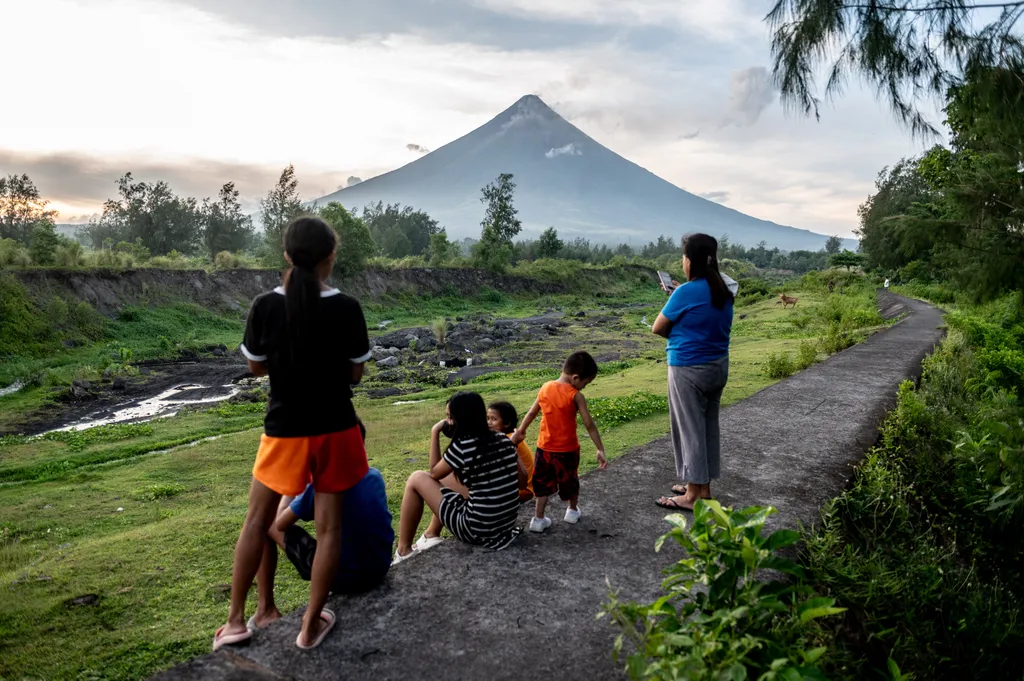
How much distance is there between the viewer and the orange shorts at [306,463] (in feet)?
8.11

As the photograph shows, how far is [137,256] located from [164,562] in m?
26.7

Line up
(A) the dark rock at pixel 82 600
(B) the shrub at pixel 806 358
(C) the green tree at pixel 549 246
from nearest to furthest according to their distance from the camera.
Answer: (A) the dark rock at pixel 82 600 < (B) the shrub at pixel 806 358 < (C) the green tree at pixel 549 246

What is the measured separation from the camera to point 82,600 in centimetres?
401

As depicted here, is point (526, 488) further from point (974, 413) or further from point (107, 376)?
point (107, 376)

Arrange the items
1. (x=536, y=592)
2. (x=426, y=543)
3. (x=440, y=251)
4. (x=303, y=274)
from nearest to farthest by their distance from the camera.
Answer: (x=303, y=274) < (x=536, y=592) < (x=426, y=543) < (x=440, y=251)

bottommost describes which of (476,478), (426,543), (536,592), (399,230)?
(426,543)

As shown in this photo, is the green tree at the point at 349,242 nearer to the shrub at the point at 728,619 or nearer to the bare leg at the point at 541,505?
the bare leg at the point at 541,505

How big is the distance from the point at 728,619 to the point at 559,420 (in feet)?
6.15

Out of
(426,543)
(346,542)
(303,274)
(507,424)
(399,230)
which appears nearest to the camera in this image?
(303,274)

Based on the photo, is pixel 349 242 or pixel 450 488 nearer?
pixel 450 488

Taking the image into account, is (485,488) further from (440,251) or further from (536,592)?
(440,251)

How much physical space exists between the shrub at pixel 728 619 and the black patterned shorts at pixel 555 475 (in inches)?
56.9

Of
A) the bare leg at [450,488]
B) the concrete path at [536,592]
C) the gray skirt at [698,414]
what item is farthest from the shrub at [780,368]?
the bare leg at [450,488]

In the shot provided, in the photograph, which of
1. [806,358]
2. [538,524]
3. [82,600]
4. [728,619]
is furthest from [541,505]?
[806,358]
